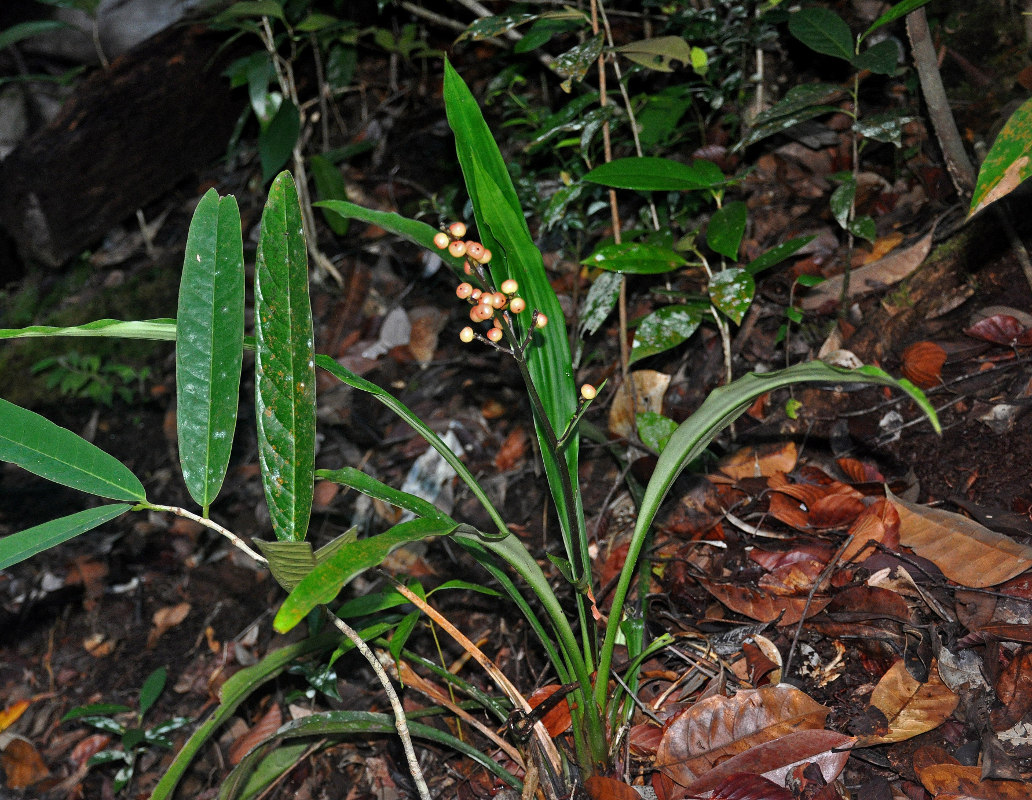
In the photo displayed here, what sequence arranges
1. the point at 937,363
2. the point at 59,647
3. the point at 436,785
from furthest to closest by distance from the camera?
the point at 59,647
the point at 937,363
the point at 436,785

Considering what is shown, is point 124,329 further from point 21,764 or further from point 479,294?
point 21,764

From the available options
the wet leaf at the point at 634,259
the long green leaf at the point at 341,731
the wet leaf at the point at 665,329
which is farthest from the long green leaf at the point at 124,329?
the wet leaf at the point at 665,329

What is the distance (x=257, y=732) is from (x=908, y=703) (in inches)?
49.0

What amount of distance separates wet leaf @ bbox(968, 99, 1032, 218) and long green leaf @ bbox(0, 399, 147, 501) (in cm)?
98

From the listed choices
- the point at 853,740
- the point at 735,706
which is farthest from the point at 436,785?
the point at 853,740

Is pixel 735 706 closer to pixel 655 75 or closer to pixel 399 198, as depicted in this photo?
pixel 655 75

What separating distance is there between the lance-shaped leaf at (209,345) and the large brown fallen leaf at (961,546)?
1007 mm

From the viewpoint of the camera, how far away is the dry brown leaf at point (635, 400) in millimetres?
1695

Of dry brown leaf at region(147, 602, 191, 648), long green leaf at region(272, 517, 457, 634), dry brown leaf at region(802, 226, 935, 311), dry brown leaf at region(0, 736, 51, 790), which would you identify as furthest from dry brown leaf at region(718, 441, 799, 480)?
dry brown leaf at region(0, 736, 51, 790)

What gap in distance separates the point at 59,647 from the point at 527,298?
189 centimetres

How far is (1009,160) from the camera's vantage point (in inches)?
32.7

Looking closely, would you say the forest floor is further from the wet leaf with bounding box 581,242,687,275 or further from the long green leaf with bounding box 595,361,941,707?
the wet leaf with bounding box 581,242,687,275

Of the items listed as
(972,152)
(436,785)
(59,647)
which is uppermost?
(972,152)

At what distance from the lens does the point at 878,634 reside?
1.15m
